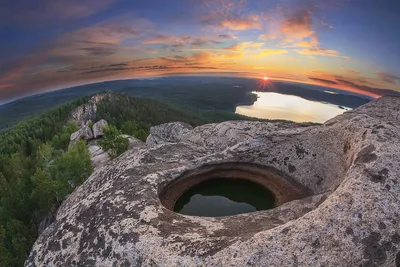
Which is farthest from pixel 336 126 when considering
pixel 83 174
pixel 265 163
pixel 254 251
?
pixel 83 174

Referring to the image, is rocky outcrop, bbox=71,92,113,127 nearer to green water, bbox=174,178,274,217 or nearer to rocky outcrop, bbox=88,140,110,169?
rocky outcrop, bbox=88,140,110,169

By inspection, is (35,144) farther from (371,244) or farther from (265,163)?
(371,244)

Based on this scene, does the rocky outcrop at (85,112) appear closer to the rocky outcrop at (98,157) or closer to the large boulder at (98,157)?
the rocky outcrop at (98,157)

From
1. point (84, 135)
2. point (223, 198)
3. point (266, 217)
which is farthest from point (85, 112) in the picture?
point (266, 217)

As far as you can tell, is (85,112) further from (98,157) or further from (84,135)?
(98,157)

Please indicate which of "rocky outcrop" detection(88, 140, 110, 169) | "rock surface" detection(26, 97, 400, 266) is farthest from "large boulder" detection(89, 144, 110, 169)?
"rock surface" detection(26, 97, 400, 266)

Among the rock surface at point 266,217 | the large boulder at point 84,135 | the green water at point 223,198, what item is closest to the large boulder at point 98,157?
the large boulder at point 84,135
